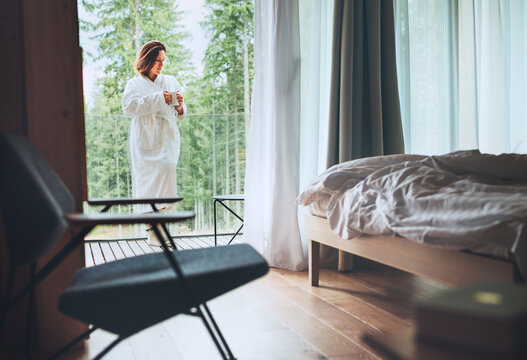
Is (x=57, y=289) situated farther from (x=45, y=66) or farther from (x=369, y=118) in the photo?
(x=369, y=118)

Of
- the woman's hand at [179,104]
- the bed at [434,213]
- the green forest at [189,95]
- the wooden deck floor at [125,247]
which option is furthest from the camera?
the green forest at [189,95]

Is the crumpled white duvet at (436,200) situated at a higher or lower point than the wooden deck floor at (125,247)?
higher

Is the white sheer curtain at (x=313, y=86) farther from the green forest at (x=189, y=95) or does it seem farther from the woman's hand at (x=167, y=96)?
the green forest at (x=189, y=95)

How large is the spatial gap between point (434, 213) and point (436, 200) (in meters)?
0.05

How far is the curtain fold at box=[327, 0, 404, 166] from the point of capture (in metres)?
2.75

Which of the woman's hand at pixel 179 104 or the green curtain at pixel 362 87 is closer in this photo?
the green curtain at pixel 362 87

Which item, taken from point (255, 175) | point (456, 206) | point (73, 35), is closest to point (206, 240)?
point (255, 175)

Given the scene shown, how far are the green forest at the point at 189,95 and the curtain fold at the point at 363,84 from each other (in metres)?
1.63

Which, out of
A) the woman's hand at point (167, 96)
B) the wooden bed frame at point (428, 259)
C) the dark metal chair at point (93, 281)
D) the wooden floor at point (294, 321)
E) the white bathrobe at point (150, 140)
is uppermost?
the woman's hand at point (167, 96)

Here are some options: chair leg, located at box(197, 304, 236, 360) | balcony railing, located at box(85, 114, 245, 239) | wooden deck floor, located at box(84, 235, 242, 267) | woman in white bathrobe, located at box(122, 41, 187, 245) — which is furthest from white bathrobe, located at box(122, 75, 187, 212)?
chair leg, located at box(197, 304, 236, 360)

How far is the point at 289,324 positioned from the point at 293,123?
54.6 inches

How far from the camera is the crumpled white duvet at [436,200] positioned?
127cm

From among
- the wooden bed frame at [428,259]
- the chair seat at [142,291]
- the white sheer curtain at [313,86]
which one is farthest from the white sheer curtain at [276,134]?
the chair seat at [142,291]

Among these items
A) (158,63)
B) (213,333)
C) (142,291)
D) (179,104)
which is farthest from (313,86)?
(142,291)
